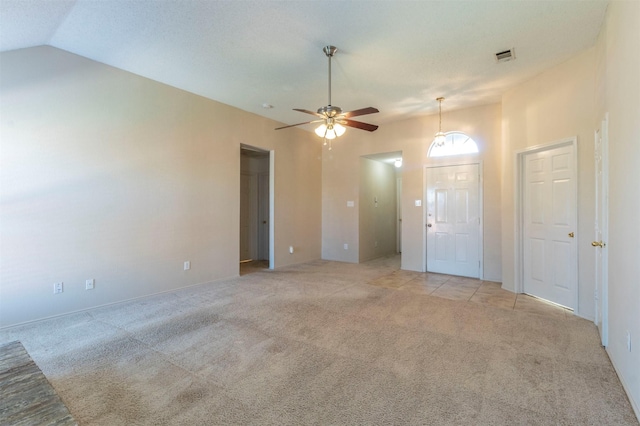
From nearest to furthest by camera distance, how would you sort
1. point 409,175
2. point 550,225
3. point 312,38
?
point 312,38 → point 550,225 → point 409,175

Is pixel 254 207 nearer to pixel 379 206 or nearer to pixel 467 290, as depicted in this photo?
pixel 379 206

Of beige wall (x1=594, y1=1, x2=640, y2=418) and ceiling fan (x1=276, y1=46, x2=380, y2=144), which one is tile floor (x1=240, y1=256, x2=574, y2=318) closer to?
beige wall (x1=594, y1=1, x2=640, y2=418)

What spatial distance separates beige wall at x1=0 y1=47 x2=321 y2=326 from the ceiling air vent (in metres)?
3.96

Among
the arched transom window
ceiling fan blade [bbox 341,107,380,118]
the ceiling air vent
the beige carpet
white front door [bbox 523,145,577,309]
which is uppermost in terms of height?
the ceiling air vent

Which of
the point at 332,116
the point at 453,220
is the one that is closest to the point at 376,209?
the point at 453,220

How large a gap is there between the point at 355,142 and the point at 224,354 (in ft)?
17.1

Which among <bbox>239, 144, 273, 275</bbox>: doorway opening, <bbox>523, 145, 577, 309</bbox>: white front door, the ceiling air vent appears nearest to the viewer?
the ceiling air vent

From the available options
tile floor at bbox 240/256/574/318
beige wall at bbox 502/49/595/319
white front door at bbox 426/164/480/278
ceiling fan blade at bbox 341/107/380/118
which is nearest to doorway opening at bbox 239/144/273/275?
tile floor at bbox 240/256/574/318

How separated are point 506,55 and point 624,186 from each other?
6.92ft

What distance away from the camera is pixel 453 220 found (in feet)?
17.7

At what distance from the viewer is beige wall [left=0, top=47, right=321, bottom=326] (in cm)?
305

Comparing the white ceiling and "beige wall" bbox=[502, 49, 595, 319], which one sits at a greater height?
the white ceiling

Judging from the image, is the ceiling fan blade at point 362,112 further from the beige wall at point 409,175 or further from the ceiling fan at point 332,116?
the beige wall at point 409,175

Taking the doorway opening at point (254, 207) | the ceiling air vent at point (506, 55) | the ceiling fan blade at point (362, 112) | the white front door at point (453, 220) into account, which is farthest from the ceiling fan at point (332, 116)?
the doorway opening at point (254, 207)
